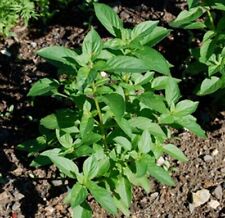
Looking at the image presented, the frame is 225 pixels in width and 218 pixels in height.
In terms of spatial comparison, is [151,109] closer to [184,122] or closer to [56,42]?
[184,122]

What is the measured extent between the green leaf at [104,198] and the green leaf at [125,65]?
58 cm

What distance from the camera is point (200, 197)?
398 cm

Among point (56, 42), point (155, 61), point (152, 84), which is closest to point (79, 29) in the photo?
point (56, 42)

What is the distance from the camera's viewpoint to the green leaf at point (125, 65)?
298cm

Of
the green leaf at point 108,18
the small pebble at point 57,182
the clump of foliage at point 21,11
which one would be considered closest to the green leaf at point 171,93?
the green leaf at point 108,18

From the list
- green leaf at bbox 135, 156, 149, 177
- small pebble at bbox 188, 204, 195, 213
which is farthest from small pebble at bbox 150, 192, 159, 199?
green leaf at bbox 135, 156, 149, 177

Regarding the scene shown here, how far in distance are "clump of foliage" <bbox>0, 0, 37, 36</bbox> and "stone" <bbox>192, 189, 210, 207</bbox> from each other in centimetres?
179

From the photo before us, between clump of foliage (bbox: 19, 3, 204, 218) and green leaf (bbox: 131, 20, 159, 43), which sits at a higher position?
green leaf (bbox: 131, 20, 159, 43)

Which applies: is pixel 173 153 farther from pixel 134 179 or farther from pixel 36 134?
pixel 36 134

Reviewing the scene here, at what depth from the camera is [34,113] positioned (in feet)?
14.5

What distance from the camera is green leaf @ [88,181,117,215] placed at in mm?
3045

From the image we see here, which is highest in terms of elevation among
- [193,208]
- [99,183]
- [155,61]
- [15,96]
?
[155,61]

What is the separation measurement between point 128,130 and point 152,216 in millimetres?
914

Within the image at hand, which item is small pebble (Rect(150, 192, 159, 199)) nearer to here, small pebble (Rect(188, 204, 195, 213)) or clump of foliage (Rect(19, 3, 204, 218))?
small pebble (Rect(188, 204, 195, 213))
